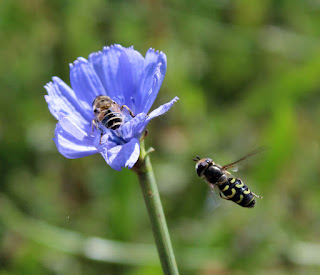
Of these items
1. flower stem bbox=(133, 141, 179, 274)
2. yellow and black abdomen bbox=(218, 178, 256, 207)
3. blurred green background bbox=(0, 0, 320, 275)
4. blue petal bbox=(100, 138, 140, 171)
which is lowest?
flower stem bbox=(133, 141, 179, 274)

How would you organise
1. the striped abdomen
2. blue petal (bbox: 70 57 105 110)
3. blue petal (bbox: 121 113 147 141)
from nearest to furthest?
blue petal (bbox: 121 113 147 141)
the striped abdomen
blue petal (bbox: 70 57 105 110)

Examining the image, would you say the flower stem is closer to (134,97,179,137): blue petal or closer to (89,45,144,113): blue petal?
(134,97,179,137): blue petal

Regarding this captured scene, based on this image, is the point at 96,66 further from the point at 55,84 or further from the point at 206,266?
the point at 206,266

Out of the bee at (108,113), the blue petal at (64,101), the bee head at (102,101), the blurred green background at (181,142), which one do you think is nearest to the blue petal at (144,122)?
the bee at (108,113)

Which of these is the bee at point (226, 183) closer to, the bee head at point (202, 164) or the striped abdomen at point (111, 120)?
the bee head at point (202, 164)

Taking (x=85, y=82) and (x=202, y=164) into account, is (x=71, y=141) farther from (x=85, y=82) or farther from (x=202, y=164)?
(x=202, y=164)

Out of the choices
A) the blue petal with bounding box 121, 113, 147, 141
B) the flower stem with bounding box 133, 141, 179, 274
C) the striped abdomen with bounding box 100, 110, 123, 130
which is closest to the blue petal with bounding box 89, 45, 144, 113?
the striped abdomen with bounding box 100, 110, 123, 130

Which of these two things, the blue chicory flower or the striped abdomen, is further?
the striped abdomen


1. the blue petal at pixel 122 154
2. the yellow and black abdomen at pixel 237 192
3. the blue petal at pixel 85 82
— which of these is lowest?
the blue petal at pixel 122 154
